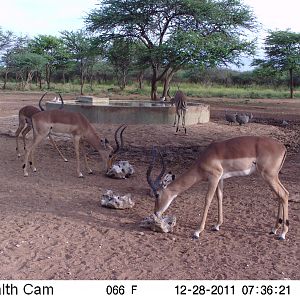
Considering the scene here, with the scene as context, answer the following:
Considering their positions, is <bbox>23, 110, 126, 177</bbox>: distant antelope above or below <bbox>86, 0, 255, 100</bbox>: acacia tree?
below

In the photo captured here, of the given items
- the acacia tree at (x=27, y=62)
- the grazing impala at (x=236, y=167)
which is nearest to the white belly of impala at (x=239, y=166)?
the grazing impala at (x=236, y=167)

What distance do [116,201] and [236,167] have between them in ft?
6.27

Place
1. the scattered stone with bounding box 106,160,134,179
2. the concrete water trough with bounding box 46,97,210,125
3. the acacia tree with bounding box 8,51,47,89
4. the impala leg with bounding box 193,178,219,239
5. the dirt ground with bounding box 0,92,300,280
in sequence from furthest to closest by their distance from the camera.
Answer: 1. the acacia tree with bounding box 8,51,47,89
2. the concrete water trough with bounding box 46,97,210,125
3. the scattered stone with bounding box 106,160,134,179
4. the impala leg with bounding box 193,178,219,239
5. the dirt ground with bounding box 0,92,300,280

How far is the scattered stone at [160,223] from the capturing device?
5859 mm

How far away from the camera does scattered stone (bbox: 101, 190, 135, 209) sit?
269 inches

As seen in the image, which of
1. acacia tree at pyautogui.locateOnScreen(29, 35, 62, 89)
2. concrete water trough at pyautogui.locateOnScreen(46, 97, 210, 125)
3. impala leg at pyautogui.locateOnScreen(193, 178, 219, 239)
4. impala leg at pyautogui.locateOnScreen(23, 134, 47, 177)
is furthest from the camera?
acacia tree at pyautogui.locateOnScreen(29, 35, 62, 89)

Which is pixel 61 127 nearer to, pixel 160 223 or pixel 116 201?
pixel 116 201

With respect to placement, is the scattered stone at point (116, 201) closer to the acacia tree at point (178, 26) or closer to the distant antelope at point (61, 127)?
the distant antelope at point (61, 127)

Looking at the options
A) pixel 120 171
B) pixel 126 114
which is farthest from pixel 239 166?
pixel 126 114

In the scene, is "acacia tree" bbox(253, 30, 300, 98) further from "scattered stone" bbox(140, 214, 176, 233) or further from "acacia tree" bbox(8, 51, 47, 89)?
"scattered stone" bbox(140, 214, 176, 233)

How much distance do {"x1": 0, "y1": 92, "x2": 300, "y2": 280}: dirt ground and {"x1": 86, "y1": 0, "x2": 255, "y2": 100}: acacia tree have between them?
47.0 ft

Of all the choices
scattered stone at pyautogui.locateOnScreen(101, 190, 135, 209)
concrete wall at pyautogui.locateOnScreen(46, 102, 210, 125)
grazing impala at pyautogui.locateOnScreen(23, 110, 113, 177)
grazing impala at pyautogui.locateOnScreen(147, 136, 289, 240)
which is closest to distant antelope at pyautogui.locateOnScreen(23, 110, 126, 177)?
grazing impala at pyautogui.locateOnScreen(23, 110, 113, 177)

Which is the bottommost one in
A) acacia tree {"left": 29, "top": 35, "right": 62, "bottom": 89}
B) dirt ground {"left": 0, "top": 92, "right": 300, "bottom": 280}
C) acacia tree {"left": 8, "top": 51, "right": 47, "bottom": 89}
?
dirt ground {"left": 0, "top": 92, "right": 300, "bottom": 280}

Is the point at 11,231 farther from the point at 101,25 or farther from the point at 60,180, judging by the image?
the point at 101,25
